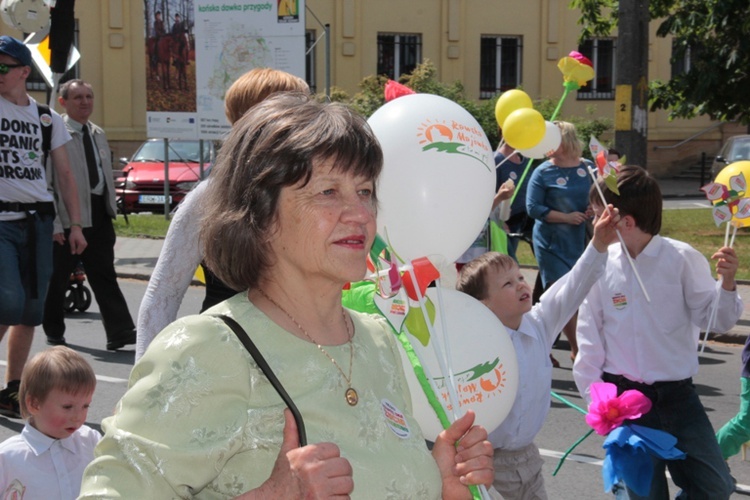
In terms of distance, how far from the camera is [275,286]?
210 centimetres

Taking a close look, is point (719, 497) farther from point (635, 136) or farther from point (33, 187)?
point (635, 136)

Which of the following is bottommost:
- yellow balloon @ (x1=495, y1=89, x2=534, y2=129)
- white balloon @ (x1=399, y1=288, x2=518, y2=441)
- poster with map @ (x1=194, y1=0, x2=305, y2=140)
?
white balloon @ (x1=399, y1=288, x2=518, y2=441)

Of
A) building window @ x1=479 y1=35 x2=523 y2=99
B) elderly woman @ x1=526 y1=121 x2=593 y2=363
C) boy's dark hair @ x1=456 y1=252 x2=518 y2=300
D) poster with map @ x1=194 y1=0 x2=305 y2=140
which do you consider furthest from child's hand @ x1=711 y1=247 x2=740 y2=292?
building window @ x1=479 y1=35 x2=523 y2=99

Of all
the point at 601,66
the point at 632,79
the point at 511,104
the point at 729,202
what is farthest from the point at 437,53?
the point at 729,202

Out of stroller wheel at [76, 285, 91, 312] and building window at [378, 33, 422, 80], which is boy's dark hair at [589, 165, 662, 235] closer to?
stroller wheel at [76, 285, 91, 312]

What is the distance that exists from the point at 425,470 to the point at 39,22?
8.05m

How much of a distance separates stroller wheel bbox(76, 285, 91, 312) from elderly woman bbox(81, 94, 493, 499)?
27.2 ft

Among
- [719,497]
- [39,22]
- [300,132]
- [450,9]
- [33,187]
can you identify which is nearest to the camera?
[300,132]

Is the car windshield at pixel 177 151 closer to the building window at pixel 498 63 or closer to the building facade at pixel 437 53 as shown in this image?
the building facade at pixel 437 53

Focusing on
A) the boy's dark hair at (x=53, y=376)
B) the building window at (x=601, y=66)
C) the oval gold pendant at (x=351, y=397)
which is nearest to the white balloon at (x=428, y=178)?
the oval gold pendant at (x=351, y=397)

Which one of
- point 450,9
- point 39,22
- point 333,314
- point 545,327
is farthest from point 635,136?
point 450,9

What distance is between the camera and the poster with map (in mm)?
13508

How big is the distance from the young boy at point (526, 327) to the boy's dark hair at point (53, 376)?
58.9 inches

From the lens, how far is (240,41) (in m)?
13.9
